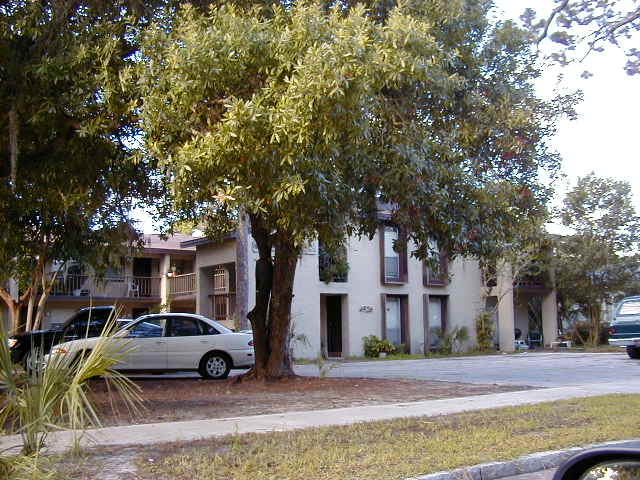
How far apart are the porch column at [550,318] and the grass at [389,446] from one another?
2959cm

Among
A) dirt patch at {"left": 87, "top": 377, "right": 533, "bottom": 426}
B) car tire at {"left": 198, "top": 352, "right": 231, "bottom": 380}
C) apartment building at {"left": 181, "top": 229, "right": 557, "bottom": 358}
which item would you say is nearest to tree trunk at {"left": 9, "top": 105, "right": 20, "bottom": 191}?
dirt patch at {"left": 87, "top": 377, "right": 533, "bottom": 426}

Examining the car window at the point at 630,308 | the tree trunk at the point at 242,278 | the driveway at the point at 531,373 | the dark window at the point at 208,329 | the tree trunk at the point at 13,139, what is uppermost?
the tree trunk at the point at 13,139

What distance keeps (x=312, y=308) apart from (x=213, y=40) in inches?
836

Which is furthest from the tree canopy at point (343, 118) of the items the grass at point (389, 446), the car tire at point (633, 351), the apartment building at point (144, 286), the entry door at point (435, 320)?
the apartment building at point (144, 286)

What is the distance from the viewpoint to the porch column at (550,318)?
39156 millimetres

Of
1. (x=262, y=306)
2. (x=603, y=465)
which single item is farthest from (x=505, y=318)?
(x=603, y=465)

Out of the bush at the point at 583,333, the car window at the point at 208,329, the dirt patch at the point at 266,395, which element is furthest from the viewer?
the bush at the point at 583,333

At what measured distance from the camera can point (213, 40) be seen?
9.82 meters

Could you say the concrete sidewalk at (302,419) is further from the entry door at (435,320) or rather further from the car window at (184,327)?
the entry door at (435,320)

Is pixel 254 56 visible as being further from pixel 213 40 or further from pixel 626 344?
pixel 626 344

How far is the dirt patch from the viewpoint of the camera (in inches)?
447

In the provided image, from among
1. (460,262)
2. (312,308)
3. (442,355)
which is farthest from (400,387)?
(460,262)

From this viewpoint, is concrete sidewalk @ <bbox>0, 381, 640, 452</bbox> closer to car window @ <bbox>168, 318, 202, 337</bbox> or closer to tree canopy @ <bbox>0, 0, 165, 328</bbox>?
tree canopy @ <bbox>0, 0, 165, 328</bbox>

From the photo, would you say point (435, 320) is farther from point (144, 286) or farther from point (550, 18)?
point (550, 18)
